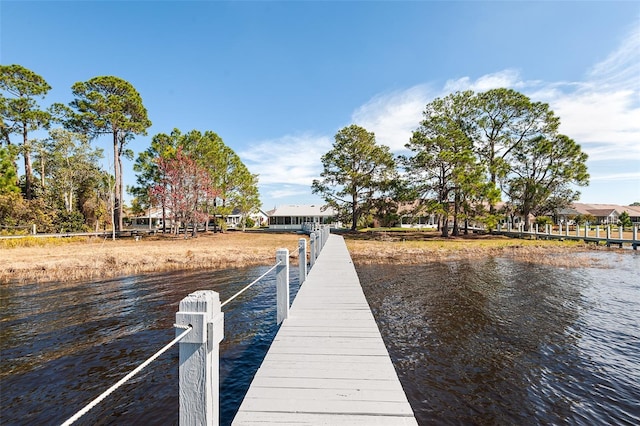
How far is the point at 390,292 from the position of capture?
35.1 ft

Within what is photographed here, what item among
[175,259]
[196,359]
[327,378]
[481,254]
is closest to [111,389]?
[196,359]

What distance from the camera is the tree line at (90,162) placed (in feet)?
99.7

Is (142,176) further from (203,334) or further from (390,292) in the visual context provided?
(203,334)

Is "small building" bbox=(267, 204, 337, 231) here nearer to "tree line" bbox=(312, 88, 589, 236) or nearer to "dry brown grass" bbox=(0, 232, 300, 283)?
"tree line" bbox=(312, 88, 589, 236)

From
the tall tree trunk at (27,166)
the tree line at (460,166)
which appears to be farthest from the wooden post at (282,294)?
the tall tree trunk at (27,166)

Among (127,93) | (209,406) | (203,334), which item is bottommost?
(209,406)

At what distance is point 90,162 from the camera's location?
3409 centimetres

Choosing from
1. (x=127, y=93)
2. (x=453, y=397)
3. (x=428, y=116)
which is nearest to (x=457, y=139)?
(x=428, y=116)

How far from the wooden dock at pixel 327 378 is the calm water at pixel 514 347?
1.13 metres

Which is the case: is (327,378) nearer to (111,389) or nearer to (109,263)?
(111,389)

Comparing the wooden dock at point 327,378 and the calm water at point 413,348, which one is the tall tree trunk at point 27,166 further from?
the wooden dock at point 327,378

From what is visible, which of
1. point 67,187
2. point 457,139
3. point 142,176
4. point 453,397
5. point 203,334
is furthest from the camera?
point 142,176

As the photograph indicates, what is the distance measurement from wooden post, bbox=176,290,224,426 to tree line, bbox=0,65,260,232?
32.0 metres

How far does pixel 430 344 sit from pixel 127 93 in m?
40.6
